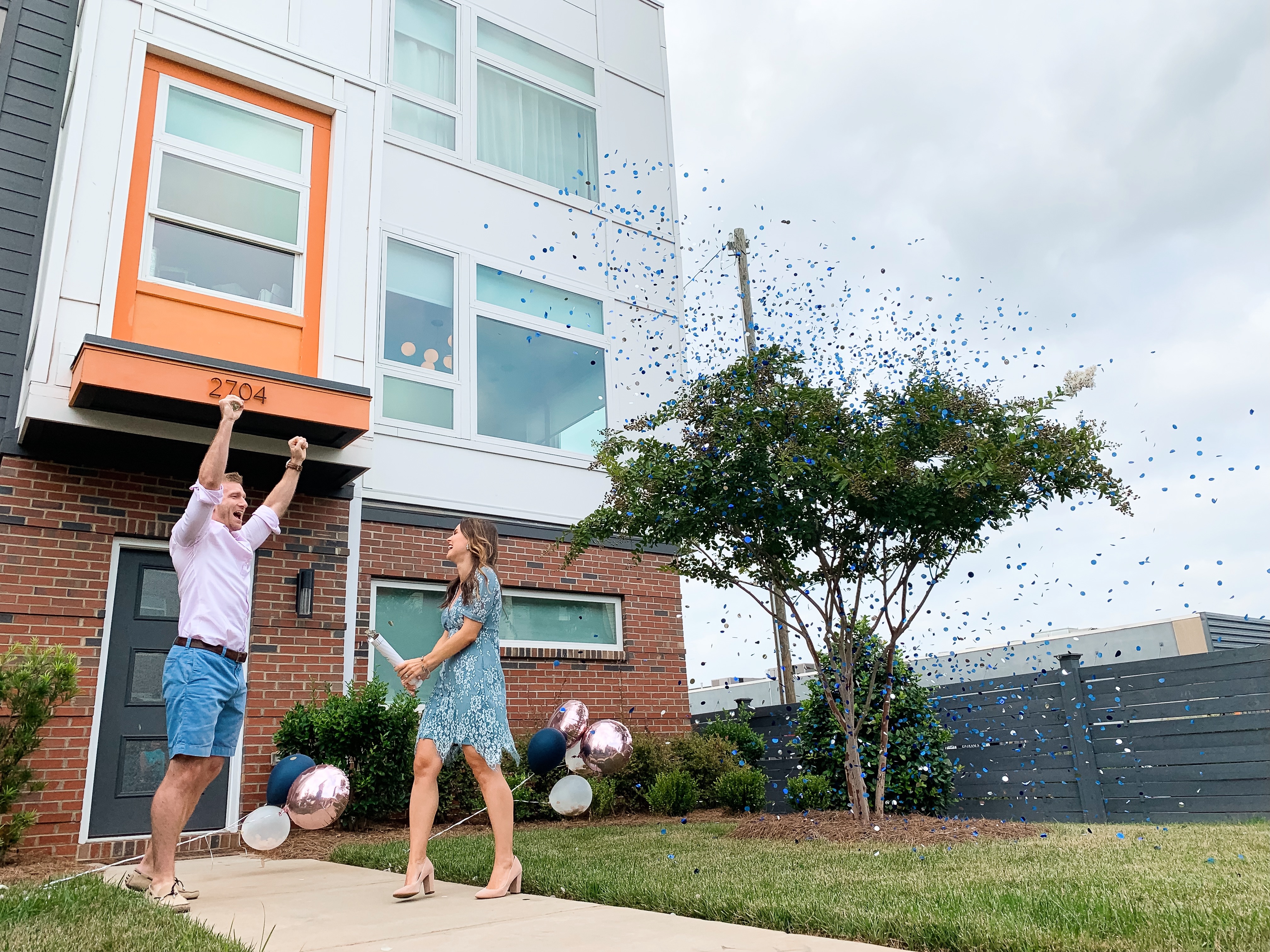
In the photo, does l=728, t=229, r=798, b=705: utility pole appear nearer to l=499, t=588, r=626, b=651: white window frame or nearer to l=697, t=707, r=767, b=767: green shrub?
l=697, t=707, r=767, b=767: green shrub

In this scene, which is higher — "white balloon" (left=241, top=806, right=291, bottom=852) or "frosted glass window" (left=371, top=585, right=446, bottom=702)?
"frosted glass window" (left=371, top=585, right=446, bottom=702)

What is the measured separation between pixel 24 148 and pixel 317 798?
18.5 feet

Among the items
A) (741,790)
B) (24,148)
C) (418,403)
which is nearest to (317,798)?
(741,790)

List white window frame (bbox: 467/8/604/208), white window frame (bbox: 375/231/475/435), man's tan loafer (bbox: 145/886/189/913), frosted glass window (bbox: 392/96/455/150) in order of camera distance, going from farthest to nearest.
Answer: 1. white window frame (bbox: 467/8/604/208)
2. frosted glass window (bbox: 392/96/455/150)
3. white window frame (bbox: 375/231/475/435)
4. man's tan loafer (bbox: 145/886/189/913)

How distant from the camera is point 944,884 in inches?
131

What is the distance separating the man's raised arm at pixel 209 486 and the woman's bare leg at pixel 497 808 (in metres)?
1.43

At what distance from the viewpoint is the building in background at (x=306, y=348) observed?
6.11m

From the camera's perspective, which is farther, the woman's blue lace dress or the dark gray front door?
the dark gray front door

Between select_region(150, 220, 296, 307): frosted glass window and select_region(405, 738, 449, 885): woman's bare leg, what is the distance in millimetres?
4742

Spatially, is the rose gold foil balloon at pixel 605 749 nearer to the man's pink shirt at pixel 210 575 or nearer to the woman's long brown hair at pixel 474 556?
the woman's long brown hair at pixel 474 556

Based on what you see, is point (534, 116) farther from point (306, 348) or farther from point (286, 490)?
point (286, 490)

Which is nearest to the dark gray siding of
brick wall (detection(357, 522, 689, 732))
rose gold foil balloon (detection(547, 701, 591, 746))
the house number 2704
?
the house number 2704

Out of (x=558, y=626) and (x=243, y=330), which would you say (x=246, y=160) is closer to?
(x=243, y=330)

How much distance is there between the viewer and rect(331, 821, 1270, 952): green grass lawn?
2420 mm
